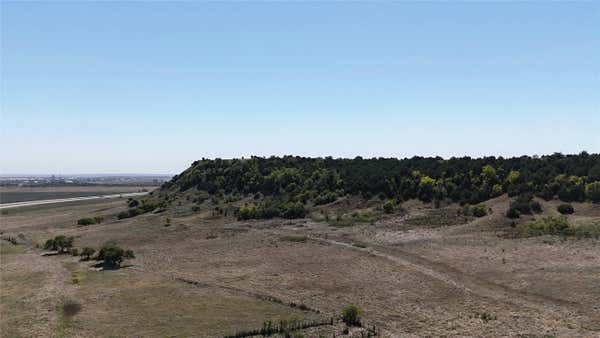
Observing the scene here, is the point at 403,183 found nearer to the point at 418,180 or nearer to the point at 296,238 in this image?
the point at 418,180

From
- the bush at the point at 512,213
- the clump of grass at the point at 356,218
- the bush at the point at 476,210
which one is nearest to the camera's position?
the bush at the point at 512,213

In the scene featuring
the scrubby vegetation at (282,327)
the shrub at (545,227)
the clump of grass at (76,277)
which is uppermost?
the shrub at (545,227)

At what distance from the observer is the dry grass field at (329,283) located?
76.5ft

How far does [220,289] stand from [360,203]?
39664 millimetres

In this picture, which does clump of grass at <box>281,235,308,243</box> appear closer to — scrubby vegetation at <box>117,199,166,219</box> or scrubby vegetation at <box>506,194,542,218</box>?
scrubby vegetation at <box>506,194,542,218</box>

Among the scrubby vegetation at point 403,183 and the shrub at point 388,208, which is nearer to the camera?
the scrubby vegetation at point 403,183

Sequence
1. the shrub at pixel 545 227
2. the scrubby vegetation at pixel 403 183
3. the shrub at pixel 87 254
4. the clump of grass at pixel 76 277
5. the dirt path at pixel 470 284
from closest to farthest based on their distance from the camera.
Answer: the dirt path at pixel 470 284, the clump of grass at pixel 76 277, the shrub at pixel 545 227, the shrub at pixel 87 254, the scrubby vegetation at pixel 403 183

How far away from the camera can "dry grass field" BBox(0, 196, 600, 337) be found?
23.3 metres

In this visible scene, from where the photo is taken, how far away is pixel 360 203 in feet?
220

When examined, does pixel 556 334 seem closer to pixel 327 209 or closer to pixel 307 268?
pixel 307 268

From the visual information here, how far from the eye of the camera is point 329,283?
30.8 metres

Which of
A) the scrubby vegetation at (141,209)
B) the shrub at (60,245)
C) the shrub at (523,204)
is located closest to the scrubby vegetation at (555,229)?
the shrub at (523,204)

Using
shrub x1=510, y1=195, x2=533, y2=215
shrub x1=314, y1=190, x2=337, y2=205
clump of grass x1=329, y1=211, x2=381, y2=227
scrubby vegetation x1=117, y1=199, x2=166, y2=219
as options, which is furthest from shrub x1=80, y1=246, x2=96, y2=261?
shrub x1=510, y1=195, x2=533, y2=215

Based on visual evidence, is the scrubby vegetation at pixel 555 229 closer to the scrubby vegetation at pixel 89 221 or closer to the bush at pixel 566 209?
the bush at pixel 566 209
